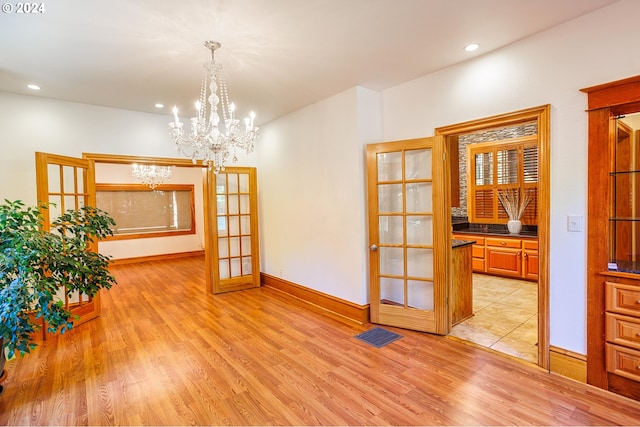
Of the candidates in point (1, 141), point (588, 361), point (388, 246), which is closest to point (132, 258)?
point (1, 141)

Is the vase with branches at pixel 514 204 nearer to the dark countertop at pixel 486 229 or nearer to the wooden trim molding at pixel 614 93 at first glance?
the dark countertop at pixel 486 229

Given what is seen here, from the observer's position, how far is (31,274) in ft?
7.50

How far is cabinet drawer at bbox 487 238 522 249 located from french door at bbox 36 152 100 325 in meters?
6.30

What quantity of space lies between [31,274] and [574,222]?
421 cm

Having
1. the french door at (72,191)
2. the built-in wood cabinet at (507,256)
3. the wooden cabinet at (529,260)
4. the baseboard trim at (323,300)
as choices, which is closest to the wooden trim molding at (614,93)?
the baseboard trim at (323,300)

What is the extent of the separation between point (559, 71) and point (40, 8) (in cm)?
389

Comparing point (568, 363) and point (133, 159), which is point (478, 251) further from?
point (133, 159)

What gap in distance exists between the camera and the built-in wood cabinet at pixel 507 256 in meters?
5.22

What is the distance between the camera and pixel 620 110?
7.45 feet

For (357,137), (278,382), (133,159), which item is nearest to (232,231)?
(133,159)

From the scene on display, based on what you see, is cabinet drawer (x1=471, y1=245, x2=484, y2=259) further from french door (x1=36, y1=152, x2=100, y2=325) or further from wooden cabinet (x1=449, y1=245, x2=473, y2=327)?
french door (x1=36, y1=152, x2=100, y2=325)

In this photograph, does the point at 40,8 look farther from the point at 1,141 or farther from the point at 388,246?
the point at 388,246

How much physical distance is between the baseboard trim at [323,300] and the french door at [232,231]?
49 cm

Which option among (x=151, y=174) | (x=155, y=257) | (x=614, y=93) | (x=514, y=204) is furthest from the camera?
(x=155, y=257)
